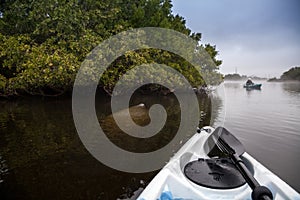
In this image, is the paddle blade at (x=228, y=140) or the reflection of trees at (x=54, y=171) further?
the reflection of trees at (x=54, y=171)

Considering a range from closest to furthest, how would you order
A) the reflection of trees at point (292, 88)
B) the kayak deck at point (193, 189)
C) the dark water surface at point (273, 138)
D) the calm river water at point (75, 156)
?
the kayak deck at point (193, 189), the calm river water at point (75, 156), the dark water surface at point (273, 138), the reflection of trees at point (292, 88)

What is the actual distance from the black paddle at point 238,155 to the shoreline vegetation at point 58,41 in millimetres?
11229

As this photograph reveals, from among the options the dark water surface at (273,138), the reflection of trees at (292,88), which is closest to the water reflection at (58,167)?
the dark water surface at (273,138)

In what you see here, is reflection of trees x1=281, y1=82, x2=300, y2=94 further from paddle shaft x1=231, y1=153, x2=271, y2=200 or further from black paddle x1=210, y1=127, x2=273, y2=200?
paddle shaft x1=231, y1=153, x2=271, y2=200

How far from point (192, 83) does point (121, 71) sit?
9121 mm

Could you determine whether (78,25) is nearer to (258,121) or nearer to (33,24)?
(33,24)

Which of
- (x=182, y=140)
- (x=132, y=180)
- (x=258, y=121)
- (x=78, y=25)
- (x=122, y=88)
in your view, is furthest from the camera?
(x=122, y=88)

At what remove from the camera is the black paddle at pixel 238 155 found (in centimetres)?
201

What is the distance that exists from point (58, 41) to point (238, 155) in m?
15.1

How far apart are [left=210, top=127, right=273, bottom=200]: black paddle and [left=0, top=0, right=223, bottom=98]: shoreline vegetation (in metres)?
11.2

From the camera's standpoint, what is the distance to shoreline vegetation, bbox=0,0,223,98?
13336 mm

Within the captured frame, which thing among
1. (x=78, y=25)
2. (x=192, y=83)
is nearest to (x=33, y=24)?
(x=78, y=25)

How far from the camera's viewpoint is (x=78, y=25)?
15.5 meters

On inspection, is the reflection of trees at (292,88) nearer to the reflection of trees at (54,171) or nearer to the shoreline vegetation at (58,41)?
the shoreline vegetation at (58,41)
